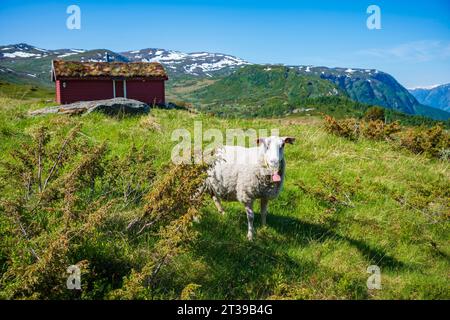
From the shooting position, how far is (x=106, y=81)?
1764 inches

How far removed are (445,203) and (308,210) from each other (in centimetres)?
342

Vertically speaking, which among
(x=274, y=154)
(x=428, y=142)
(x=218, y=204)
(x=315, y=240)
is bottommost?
(x=315, y=240)

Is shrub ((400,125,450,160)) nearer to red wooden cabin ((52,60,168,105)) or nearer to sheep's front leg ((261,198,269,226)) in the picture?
sheep's front leg ((261,198,269,226))

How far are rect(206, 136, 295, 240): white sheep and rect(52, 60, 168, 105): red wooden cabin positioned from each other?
37431 mm

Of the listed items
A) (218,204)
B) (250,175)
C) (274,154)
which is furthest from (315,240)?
(218,204)

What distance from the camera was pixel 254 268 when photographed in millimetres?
6723

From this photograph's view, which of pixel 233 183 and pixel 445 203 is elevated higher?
pixel 233 183

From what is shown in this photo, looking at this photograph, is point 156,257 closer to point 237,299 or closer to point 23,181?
point 237,299

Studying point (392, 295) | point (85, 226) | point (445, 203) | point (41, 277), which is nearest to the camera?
point (41, 277)

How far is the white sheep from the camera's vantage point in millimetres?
7734

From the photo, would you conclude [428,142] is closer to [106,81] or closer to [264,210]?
[264,210]

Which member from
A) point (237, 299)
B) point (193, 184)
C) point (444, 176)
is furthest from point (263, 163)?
point (444, 176)

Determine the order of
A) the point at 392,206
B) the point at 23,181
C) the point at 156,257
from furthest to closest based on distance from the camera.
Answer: the point at 392,206
the point at 23,181
the point at 156,257

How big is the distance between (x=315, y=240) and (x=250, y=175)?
6.70 ft
